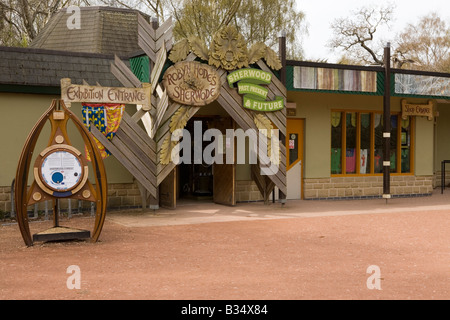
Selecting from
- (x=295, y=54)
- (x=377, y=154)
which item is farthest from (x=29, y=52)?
(x=295, y=54)

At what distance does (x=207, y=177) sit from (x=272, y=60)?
166 inches

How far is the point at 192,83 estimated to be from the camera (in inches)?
494

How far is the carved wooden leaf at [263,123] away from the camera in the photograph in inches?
531

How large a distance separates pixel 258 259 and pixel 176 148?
500 cm

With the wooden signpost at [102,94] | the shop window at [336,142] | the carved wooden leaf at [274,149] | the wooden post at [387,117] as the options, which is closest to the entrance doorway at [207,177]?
the carved wooden leaf at [274,149]

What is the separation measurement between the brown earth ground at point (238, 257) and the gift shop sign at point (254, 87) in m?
2.41

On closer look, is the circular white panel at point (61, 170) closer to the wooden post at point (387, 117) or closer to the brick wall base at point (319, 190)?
the brick wall base at point (319, 190)

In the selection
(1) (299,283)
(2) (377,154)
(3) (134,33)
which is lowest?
(1) (299,283)

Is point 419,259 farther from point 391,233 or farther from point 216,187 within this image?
point 216,187

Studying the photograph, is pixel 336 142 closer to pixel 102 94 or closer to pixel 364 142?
pixel 364 142

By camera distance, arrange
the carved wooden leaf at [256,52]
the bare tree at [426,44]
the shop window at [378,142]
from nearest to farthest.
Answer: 1. the carved wooden leaf at [256,52]
2. the shop window at [378,142]
3. the bare tree at [426,44]

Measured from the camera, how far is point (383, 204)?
15258mm

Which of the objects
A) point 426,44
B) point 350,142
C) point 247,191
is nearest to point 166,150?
point 247,191

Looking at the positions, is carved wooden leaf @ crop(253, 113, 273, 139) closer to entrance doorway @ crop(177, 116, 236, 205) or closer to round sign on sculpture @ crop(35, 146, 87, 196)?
entrance doorway @ crop(177, 116, 236, 205)
